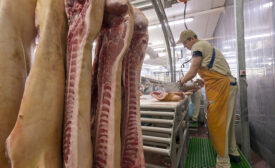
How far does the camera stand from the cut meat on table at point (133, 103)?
56 cm

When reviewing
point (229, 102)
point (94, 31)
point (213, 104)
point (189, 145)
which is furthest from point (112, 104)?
point (189, 145)

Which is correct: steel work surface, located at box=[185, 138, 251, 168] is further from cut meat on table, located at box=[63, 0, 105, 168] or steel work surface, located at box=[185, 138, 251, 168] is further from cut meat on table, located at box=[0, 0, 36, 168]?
cut meat on table, located at box=[0, 0, 36, 168]

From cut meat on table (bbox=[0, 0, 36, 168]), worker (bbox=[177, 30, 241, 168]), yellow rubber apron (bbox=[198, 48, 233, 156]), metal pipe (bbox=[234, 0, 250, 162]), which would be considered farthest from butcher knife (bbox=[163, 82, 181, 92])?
cut meat on table (bbox=[0, 0, 36, 168])

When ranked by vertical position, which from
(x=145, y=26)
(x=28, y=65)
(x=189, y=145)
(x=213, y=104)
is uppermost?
(x=145, y=26)

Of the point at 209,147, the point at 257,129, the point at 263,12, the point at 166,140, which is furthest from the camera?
the point at 209,147

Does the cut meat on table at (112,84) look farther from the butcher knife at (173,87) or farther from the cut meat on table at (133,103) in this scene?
the butcher knife at (173,87)

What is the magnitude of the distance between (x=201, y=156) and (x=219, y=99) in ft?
3.25

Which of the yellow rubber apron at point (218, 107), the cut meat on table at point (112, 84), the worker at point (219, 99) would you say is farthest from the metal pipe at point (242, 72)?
the cut meat on table at point (112, 84)

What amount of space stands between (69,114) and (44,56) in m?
0.18

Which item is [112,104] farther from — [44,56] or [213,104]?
[213,104]

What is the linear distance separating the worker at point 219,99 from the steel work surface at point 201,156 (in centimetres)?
14

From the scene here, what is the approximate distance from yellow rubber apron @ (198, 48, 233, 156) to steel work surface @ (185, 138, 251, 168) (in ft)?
1.03

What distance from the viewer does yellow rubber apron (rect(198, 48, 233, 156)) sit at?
77.2 inches

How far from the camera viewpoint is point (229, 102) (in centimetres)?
204
